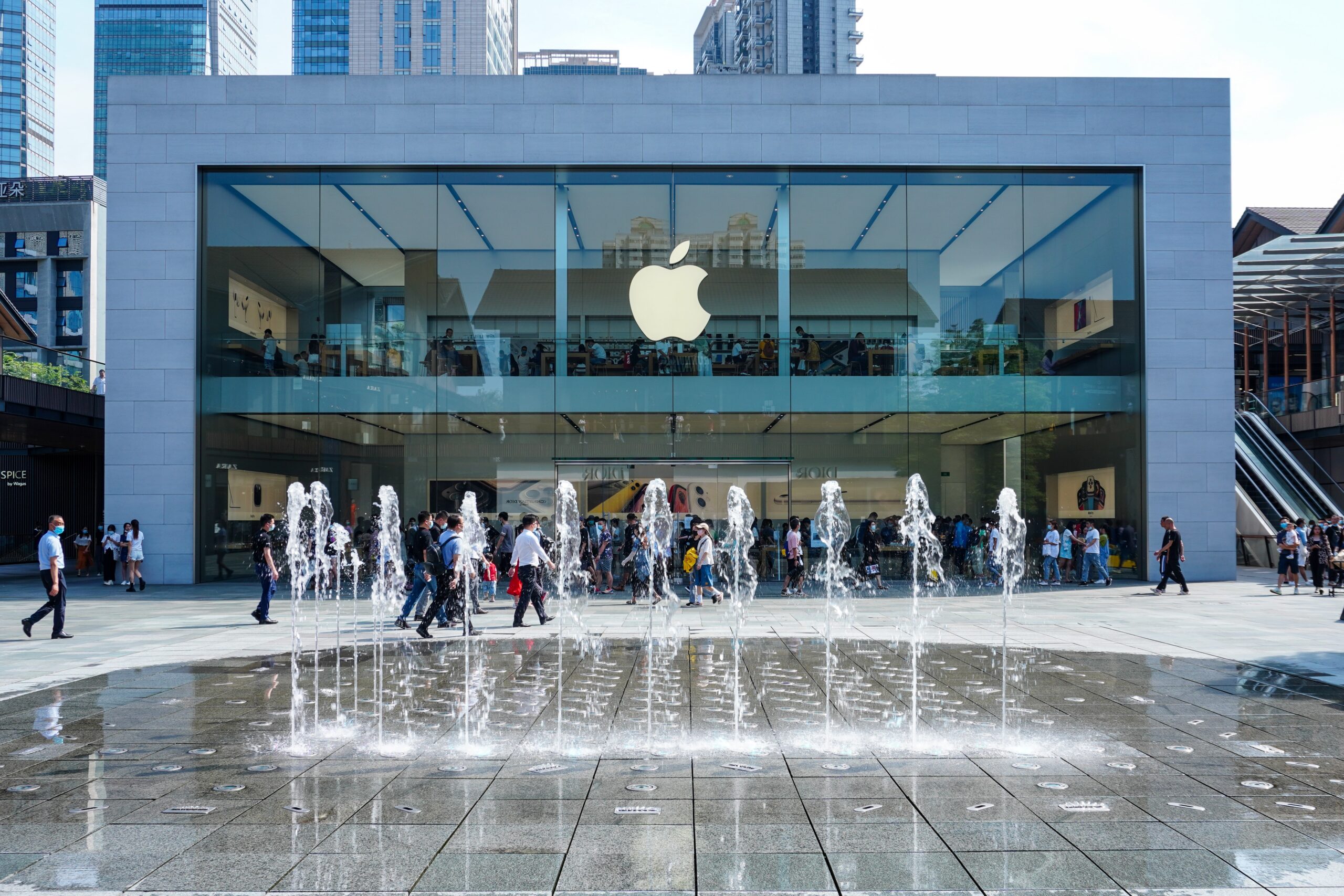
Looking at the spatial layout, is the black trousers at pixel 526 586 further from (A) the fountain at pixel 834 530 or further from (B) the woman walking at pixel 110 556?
(B) the woman walking at pixel 110 556

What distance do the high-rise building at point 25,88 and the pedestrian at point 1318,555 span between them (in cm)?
14761

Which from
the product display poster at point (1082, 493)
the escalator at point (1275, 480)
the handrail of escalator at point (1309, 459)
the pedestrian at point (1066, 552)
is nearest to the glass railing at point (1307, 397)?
the handrail of escalator at point (1309, 459)

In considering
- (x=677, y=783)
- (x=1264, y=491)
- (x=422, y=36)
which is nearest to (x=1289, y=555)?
(x=1264, y=491)

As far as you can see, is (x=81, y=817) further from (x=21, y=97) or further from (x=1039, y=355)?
(x=21, y=97)

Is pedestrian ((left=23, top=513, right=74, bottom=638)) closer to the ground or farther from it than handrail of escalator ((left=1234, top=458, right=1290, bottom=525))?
closer to the ground

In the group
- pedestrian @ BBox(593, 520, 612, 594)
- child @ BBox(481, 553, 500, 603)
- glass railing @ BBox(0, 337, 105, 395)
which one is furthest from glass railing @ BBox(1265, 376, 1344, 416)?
glass railing @ BBox(0, 337, 105, 395)

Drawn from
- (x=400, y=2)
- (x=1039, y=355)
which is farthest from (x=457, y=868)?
(x=400, y=2)

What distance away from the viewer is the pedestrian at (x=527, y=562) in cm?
1462

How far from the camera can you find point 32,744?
726 cm

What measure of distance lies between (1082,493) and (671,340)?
10.2 m

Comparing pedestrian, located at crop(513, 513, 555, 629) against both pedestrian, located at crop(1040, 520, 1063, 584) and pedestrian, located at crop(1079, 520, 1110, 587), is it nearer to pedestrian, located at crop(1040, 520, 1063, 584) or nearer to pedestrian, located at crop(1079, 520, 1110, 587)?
pedestrian, located at crop(1040, 520, 1063, 584)

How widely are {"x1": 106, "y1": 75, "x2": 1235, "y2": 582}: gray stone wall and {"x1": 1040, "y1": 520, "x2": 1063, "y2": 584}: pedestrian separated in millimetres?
3795

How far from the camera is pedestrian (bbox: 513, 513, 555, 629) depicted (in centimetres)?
1462

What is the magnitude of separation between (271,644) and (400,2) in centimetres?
13600
